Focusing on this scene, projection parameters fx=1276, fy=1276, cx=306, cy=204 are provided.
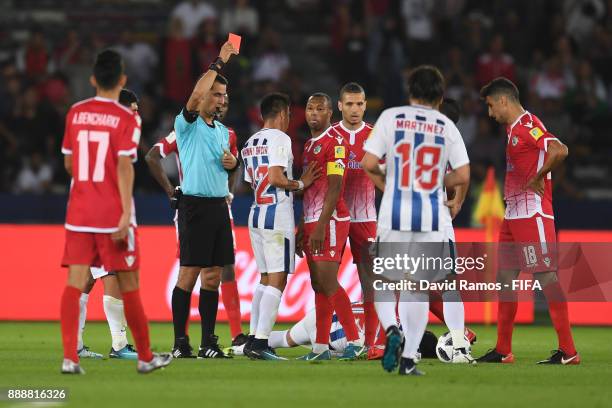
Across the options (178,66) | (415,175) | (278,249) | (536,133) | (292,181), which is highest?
(178,66)

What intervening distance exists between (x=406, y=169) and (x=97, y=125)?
2285 mm

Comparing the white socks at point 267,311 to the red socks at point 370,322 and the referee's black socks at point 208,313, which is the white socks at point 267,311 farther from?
the red socks at point 370,322

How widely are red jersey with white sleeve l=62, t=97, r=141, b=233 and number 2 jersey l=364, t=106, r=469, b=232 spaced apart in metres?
1.85

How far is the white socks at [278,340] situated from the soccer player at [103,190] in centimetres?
273

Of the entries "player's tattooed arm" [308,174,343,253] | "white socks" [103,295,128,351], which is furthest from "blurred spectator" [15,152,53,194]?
"player's tattooed arm" [308,174,343,253]

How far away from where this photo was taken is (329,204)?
1084cm

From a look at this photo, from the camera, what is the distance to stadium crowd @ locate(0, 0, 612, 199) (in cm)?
2012

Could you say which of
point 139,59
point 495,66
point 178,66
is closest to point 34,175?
point 178,66

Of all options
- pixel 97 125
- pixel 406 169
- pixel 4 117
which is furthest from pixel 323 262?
pixel 4 117

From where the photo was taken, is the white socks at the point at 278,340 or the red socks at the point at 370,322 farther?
the white socks at the point at 278,340

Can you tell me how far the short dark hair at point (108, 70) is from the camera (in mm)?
9133

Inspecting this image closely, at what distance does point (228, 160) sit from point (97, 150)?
2.30m

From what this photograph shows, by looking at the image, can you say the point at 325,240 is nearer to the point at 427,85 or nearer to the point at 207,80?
the point at 207,80

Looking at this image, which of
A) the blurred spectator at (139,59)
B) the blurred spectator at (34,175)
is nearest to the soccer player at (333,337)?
the blurred spectator at (34,175)
